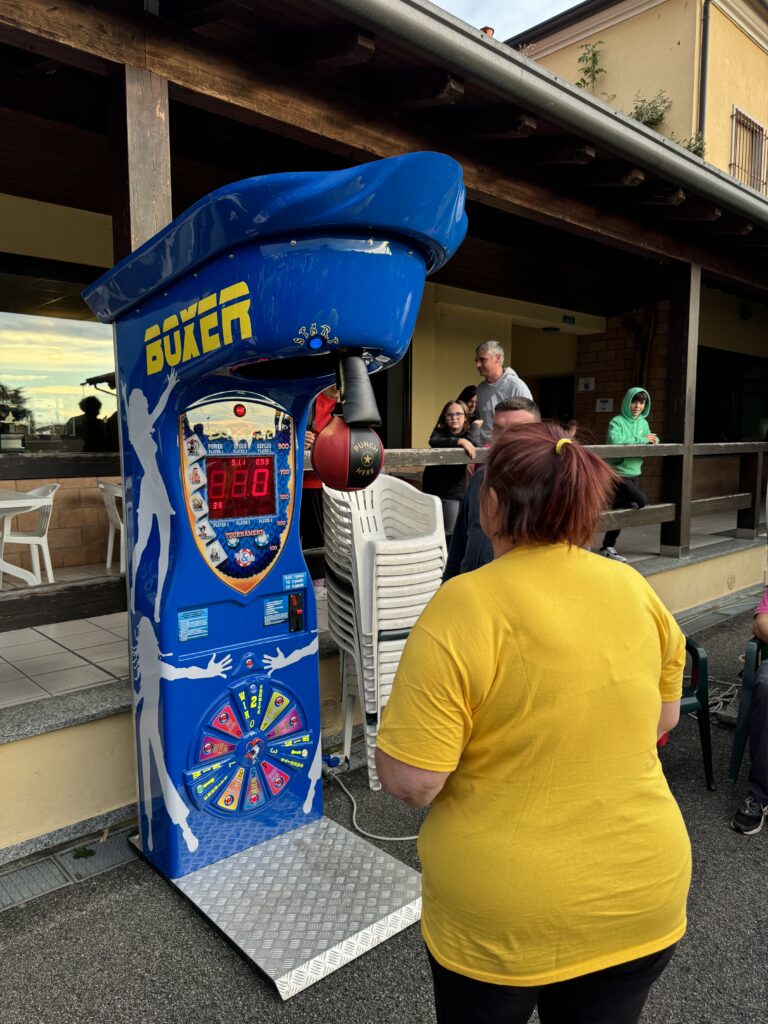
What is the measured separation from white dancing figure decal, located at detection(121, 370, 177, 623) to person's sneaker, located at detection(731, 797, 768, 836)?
2.27 m

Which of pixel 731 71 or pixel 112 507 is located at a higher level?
pixel 731 71

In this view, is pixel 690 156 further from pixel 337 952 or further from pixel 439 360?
pixel 337 952

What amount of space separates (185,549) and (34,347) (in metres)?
4.09

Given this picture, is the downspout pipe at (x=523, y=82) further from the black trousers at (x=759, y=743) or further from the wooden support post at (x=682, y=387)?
the black trousers at (x=759, y=743)

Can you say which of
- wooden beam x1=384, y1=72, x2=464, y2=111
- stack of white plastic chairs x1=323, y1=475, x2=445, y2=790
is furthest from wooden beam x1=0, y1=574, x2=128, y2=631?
wooden beam x1=384, y1=72, x2=464, y2=111

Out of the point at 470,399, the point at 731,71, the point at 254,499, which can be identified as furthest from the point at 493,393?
the point at 731,71

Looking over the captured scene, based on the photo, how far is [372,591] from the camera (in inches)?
107

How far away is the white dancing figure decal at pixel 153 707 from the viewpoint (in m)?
2.16

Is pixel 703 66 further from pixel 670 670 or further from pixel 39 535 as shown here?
pixel 670 670

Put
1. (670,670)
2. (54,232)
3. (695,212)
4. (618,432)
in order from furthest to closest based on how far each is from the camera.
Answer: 1. (618,432)
2. (54,232)
3. (695,212)
4. (670,670)

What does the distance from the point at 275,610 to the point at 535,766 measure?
1.48m

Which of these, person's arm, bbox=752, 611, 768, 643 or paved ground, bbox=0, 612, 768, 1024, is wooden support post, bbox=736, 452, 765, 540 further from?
paved ground, bbox=0, 612, 768, 1024

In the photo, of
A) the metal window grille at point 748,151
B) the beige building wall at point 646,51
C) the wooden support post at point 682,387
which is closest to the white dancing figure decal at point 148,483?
the wooden support post at point 682,387

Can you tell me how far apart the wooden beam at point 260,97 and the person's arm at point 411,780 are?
97.8 inches
